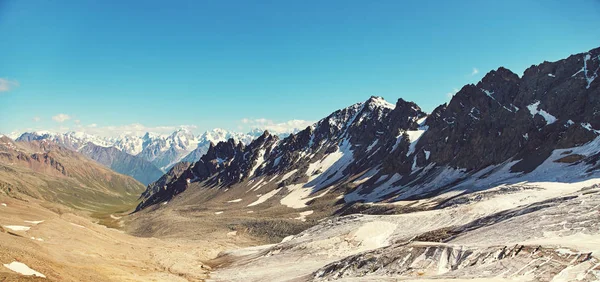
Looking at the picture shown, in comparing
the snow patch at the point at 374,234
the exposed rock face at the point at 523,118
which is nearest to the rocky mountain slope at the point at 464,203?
the snow patch at the point at 374,234

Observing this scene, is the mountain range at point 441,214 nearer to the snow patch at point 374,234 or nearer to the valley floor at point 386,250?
the valley floor at point 386,250

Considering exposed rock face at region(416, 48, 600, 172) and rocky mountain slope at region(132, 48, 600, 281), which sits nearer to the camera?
rocky mountain slope at region(132, 48, 600, 281)

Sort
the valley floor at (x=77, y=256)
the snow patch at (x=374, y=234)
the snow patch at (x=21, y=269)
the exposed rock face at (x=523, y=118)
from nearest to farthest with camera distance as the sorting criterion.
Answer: the snow patch at (x=21, y=269) < the valley floor at (x=77, y=256) < the snow patch at (x=374, y=234) < the exposed rock face at (x=523, y=118)

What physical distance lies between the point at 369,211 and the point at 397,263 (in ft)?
197

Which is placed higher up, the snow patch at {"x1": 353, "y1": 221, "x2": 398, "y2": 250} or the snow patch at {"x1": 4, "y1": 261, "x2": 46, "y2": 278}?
the snow patch at {"x1": 4, "y1": 261, "x2": 46, "y2": 278}

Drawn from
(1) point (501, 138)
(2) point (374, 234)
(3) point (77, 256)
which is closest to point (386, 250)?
(2) point (374, 234)

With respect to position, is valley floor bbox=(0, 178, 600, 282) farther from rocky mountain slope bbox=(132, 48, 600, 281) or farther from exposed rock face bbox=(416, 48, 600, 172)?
exposed rock face bbox=(416, 48, 600, 172)

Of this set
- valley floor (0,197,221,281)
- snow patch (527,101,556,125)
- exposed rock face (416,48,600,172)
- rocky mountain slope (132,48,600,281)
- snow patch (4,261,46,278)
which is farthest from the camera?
snow patch (527,101,556,125)

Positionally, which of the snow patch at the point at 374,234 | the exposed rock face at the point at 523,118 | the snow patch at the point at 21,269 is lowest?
the snow patch at the point at 374,234

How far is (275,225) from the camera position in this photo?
11288 centimetres

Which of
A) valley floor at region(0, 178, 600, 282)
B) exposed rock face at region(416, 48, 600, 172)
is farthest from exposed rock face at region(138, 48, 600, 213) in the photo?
valley floor at region(0, 178, 600, 282)

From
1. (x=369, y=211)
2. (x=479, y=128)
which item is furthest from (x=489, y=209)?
(x=479, y=128)

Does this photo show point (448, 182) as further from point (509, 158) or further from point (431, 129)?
point (431, 129)

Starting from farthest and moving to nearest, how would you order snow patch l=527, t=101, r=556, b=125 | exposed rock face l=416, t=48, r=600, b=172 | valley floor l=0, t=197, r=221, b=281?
snow patch l=527, t=101, r=556, b=125 → exposed rock face l=416, t=48, r=600, b=172 → valley floor l=0, t=197, r=221, b=281
